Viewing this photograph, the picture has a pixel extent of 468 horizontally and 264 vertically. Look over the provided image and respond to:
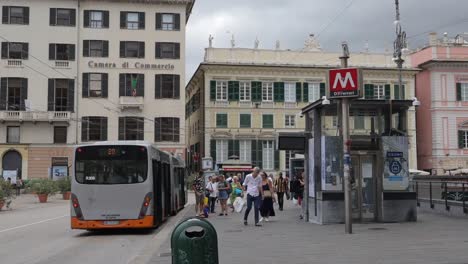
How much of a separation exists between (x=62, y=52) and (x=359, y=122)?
44256 millimetres

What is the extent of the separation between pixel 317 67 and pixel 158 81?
680 inches

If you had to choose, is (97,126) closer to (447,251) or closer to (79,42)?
(79,42)

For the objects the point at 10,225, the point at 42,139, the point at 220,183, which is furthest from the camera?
the point at 42,139

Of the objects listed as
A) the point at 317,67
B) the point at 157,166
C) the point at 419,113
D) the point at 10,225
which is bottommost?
the point at 10,225

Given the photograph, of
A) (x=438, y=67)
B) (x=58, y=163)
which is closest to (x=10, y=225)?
(x=58, y=163)

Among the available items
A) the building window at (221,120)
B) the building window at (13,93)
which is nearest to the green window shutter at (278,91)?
the building window at (221,120)

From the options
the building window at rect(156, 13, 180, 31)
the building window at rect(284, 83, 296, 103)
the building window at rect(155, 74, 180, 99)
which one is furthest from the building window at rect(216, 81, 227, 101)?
the building window at rect(156, 13, 180, 31)

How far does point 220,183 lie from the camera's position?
1024 inches

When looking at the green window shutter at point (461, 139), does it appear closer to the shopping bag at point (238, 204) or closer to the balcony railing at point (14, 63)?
the shopping bag at point (238, 204)

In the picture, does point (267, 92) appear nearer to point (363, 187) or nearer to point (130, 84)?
point (130, 84)

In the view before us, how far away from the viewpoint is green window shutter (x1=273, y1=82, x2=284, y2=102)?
63.0 meters

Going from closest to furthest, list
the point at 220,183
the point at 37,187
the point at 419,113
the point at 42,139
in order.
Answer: the point at 220,183 → the point at 37,187 → the point at 42,139 → the point at 419,113

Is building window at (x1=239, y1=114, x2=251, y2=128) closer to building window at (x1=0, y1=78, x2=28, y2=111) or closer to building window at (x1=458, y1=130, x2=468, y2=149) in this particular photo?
building window at (x1=0, y1=78, x2=28, y2=111)

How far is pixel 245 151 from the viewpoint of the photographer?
6269 cm
